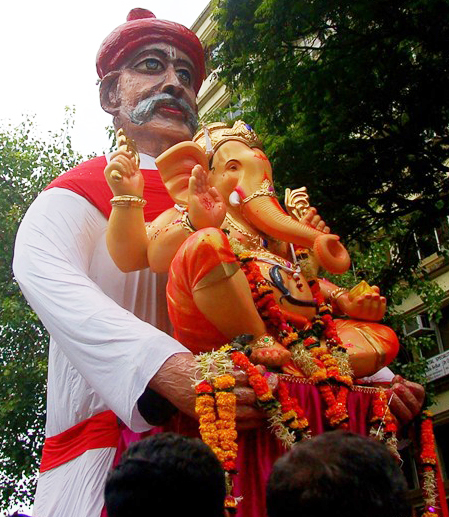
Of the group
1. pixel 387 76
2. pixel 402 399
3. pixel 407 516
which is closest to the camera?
pixel 407 516

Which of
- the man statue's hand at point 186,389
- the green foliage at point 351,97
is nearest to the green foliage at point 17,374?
the green foliage at point 351,97

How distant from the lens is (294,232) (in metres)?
3.68

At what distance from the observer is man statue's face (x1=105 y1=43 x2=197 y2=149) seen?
14.4ft

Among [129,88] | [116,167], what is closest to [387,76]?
[129,88]

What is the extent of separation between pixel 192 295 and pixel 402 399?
3.64 ft

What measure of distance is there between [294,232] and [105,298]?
3.22ft

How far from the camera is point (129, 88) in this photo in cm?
446

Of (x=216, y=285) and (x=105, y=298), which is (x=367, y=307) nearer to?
(x=216, y=285)

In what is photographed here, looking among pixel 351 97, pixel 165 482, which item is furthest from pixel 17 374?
pixel 165 482

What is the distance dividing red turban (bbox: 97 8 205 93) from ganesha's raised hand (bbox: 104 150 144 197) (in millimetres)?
1281

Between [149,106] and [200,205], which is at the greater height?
[149,106]

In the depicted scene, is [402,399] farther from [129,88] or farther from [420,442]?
[129,88]

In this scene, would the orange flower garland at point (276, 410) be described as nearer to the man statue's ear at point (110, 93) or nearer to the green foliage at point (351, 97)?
the man statue's ear at point (110, 93)

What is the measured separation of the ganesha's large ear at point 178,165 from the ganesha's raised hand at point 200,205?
14.8 inches
